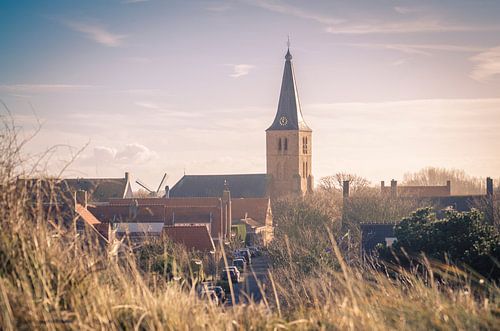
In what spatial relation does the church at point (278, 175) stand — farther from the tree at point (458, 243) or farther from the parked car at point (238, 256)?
the tree at point (458, 243)

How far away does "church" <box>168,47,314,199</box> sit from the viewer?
86.8 meters

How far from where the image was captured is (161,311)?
21.6ft

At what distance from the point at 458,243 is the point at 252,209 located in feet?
156

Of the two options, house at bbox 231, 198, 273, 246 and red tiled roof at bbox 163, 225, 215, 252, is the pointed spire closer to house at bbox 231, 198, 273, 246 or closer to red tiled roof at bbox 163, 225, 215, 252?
house at bbox 231, 198, 273, 246

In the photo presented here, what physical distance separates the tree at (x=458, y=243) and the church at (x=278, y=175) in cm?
6044

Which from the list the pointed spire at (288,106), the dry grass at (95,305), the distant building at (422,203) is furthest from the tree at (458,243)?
the pointed spire at (288,106)

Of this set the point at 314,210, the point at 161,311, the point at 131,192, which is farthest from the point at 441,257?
the point at 131,192

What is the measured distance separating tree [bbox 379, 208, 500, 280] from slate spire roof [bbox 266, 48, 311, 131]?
57.2 meters

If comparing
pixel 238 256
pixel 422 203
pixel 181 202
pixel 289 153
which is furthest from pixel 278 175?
pixel 238 256

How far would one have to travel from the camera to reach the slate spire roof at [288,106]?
81375 mm

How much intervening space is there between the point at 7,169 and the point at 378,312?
13.7 ft

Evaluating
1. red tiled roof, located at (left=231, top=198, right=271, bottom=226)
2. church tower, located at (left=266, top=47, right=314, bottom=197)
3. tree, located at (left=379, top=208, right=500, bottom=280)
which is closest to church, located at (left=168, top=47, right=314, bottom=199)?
church tower, located at (left=266, top=47, right=314, bottom=197)

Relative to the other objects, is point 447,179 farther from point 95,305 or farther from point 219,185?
point 95,305

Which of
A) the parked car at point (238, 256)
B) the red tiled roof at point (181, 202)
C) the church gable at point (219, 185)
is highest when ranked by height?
the church gable at point (219, 185)
